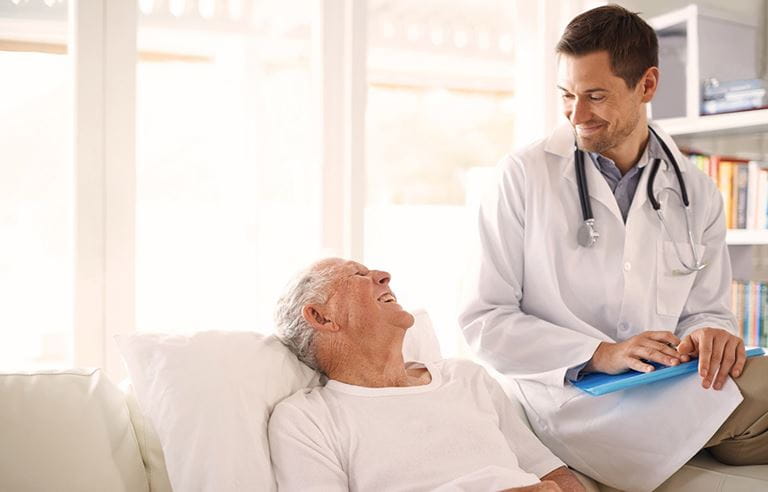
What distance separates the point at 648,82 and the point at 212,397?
1.32 metres

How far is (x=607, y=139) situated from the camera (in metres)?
2.05

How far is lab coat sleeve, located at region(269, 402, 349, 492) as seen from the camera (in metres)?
1.51

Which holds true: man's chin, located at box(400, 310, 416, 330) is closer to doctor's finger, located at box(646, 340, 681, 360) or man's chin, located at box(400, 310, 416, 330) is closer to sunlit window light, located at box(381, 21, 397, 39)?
doctor's finger, located at box(646, 340, 681, 360)

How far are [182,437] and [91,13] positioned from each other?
1373 millimetres


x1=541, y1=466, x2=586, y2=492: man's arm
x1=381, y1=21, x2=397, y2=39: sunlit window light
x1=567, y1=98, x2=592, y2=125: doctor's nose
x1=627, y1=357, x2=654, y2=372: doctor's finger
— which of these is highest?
x1=381, y1=21, x2=397, y2=39: sunlit window light

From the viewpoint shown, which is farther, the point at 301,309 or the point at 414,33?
the point at 414,33

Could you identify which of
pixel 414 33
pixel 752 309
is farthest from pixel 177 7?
pixel 752 309

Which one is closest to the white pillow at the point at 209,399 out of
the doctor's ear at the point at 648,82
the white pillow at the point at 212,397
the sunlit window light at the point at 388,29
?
the white pillow at the point at 212,397

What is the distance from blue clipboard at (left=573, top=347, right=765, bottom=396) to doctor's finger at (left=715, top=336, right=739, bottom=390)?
0.16 ft

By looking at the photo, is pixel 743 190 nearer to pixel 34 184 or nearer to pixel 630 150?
pixel 630 150

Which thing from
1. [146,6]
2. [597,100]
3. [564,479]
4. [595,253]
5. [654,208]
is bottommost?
[564,479]

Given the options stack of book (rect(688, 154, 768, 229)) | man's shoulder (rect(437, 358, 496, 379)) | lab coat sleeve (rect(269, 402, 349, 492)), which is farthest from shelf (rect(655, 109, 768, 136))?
lab coat sleeve (rect(269, 402, 349, 492))

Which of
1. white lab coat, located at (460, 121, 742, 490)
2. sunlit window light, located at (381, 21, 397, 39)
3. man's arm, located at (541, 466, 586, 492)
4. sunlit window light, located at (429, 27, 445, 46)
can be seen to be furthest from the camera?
sunlit window light, located at (429, 27, 445, 46)

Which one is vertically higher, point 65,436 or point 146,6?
point 146,6
